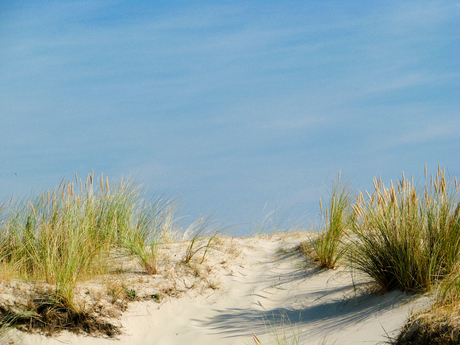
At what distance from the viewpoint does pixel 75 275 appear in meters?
4.55

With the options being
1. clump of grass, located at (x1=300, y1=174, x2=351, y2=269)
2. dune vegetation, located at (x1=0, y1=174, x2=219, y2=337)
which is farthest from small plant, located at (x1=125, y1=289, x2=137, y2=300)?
clump of grass, located at (x1=300, y1=174, x2=351, y2=269)

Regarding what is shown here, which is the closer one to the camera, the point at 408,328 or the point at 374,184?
the point at 408,328

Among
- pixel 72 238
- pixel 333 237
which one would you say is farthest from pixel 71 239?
pixel 333 237

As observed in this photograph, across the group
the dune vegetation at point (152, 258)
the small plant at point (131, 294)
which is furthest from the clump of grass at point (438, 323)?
the small plant at point (131, 294)

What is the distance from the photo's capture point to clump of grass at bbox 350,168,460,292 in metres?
4.09

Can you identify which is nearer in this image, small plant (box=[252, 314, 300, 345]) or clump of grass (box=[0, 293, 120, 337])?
small plant (box=[252, 314, 300, 345])

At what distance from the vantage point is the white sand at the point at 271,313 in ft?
12.8

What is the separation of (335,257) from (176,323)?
2.42 metres

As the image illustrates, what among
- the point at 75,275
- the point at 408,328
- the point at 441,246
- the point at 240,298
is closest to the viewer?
the point at 408,328

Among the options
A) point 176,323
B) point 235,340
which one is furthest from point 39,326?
point 235,340

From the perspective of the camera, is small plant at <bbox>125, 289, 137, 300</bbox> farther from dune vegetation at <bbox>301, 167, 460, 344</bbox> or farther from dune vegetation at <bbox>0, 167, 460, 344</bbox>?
dune vegetation at <bbox>301, 167, 460, 344</bbox>

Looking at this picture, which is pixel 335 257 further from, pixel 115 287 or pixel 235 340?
pixel 115 287

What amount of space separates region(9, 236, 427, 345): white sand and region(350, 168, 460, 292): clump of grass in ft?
0.76

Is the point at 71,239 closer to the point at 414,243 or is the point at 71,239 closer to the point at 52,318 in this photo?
the point at 52,318
